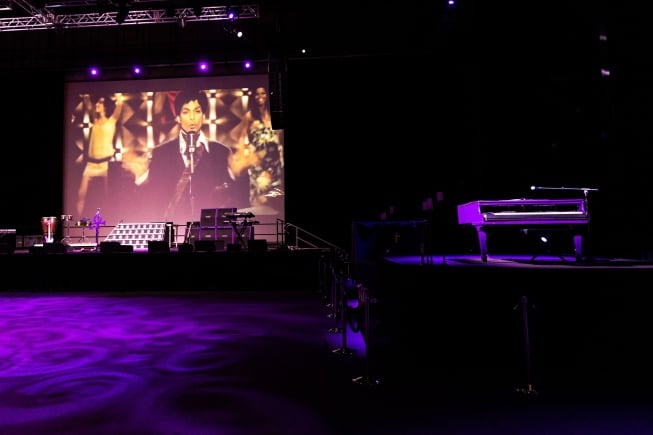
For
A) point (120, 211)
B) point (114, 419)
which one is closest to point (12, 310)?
point (114, 419)

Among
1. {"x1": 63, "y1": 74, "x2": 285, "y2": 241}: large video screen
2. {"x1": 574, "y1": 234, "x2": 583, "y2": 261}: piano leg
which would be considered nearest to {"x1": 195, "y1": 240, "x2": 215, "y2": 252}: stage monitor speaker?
{"x1": 63, "y1": 74, "x2": 285, "y2": 241}: large video screen

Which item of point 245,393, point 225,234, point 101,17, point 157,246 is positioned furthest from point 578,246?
point 101,17

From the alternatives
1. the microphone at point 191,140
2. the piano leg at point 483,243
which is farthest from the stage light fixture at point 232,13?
the piano leg at point 483,243

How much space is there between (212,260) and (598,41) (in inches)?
276

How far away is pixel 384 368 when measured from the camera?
10.5 feet

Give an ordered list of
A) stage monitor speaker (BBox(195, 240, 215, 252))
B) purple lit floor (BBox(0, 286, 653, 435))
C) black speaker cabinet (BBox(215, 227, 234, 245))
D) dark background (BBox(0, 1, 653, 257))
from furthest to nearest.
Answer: black speaker cabinet (BBox(215, 227, 234, 245))
dark background (BBox(0, 1, 653, 257))
stage monitor speaker (BBox(195, 240, 215, 252))
purple lit floor (BBox(0, 286, 653, 435))

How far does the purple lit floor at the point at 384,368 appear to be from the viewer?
2285 mm

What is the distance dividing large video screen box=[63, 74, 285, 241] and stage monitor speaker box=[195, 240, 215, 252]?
3.07 metres

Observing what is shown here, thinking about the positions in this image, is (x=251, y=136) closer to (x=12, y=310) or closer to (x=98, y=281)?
(x=98, y=281)

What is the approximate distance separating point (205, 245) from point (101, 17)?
6719mm

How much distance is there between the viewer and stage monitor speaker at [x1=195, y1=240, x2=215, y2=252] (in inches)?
336

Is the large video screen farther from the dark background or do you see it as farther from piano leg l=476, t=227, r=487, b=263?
piano leg l=476, t=227, r=487, b=263

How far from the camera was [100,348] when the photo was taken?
12.6 feet

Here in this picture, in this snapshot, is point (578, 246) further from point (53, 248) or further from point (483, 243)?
→ point (53, 248)
